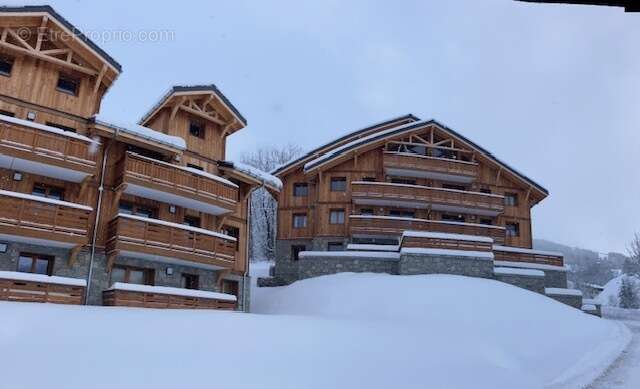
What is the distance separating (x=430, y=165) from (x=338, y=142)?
23.8 ft

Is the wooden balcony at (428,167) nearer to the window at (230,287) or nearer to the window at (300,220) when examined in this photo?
the window at (300,220)

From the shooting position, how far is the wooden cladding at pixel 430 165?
36.5 meters

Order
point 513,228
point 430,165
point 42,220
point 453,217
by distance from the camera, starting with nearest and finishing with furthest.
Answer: point 42,220 < point 430,165 < point 453,217 < point 513,228

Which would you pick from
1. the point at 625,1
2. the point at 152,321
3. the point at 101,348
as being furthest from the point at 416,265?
the point at 625,1

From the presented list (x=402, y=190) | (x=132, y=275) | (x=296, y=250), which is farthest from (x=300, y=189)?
(x=132, y=275)

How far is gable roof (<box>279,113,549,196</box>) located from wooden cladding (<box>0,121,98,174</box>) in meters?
17.9

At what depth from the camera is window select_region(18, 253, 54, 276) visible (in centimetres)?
1902

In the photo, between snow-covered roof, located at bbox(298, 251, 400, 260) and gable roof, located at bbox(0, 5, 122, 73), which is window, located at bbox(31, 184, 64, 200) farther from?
snow-covered roof, located at bbox(298, 251, 400, 260)

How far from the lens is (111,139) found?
22109mm

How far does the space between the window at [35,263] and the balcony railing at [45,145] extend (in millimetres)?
3150

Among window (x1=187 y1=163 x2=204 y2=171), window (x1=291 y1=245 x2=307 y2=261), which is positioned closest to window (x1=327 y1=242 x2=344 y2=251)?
window (x1=291 y1=245 x2=307 y2=261)

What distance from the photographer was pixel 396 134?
122 ft

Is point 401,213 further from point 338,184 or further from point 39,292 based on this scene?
point 39,292

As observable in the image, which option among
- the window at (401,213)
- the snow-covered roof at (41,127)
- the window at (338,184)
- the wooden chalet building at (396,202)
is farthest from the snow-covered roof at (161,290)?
the window at (401,213)
